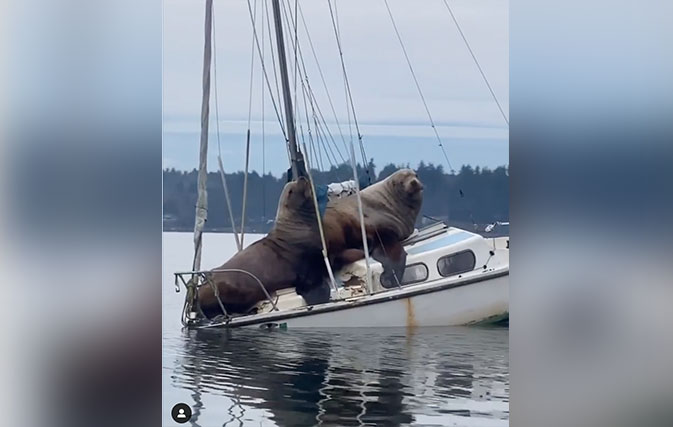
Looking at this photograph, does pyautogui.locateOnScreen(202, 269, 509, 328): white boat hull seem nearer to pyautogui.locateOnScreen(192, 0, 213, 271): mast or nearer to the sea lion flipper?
the sea lion flipper

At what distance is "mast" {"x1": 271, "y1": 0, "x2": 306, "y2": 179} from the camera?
8.93 feet

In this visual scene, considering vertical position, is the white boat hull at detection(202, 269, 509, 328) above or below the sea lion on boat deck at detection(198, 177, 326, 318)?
below

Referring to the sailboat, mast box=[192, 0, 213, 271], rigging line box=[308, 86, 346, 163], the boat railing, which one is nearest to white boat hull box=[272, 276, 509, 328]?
the sailboat

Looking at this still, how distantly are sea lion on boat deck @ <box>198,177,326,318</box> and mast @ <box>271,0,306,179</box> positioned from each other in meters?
→ 0.04

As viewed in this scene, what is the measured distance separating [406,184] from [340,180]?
197 millimetres
